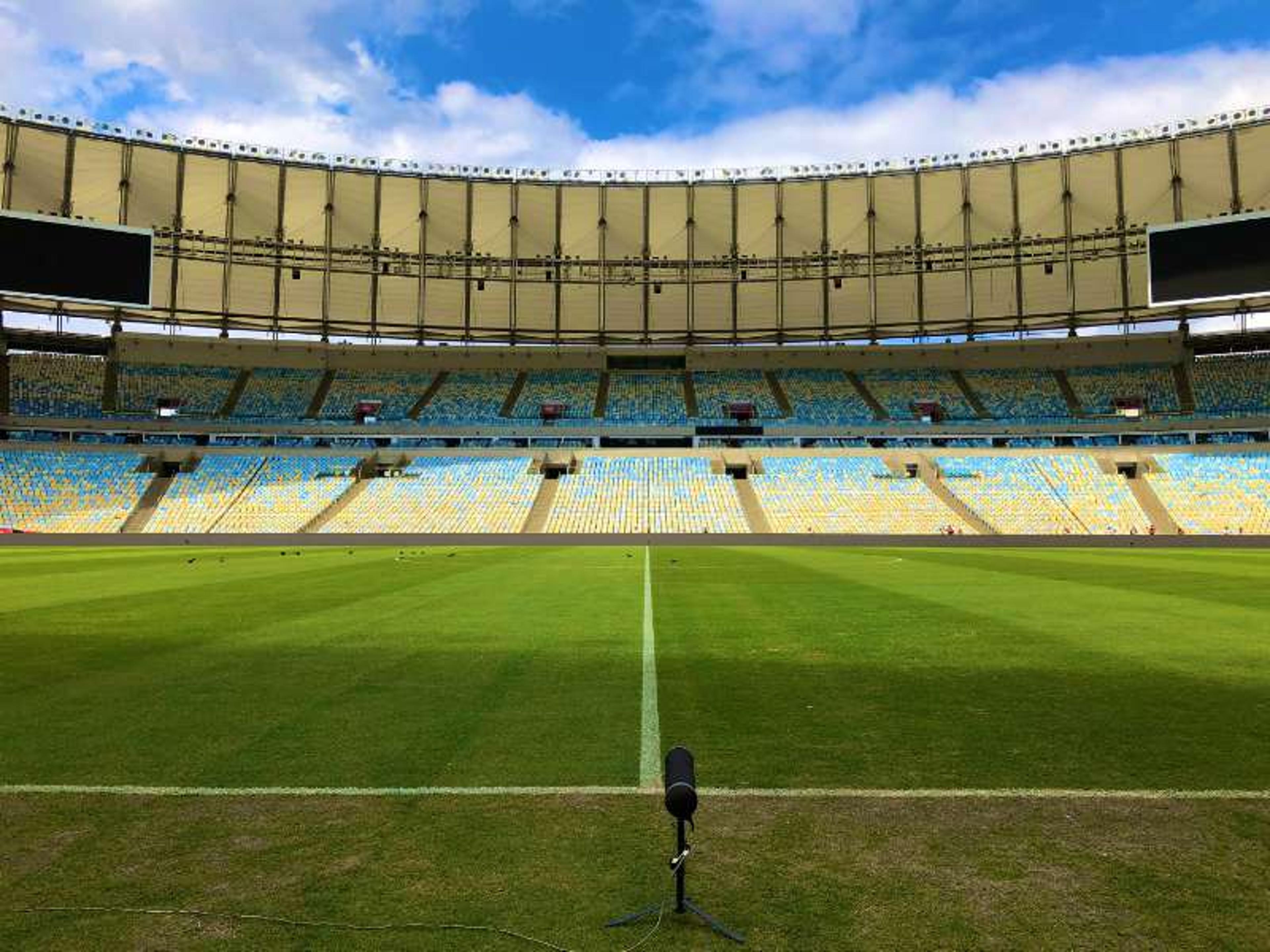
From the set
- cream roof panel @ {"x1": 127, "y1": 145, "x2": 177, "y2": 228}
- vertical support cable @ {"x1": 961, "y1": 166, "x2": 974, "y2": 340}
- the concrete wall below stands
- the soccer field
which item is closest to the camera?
the soccer field

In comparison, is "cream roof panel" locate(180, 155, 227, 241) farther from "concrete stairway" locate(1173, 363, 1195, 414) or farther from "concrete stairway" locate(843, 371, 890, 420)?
"concrete stairway" locate(1173, 363, 1195, 414)

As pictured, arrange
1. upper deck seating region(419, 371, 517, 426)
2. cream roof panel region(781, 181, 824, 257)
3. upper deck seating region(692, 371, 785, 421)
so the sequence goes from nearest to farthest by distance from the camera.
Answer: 1. upper deck seating region(419, 371, 517, 426)
2. upper deck seating region(692, 371, 785, 421)
3. cream roof panel region(781, 181, 824, 257)

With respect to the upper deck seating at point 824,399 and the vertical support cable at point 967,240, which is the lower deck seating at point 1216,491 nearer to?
the vertical support cable at point 967,240

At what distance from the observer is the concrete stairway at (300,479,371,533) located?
1810 inches

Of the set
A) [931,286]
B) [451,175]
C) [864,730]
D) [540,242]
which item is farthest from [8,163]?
[864,730]

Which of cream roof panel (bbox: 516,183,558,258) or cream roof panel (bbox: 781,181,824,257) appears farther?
cream roof panel (bbox: 516,183,558,258)

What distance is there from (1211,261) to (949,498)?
21176 mm

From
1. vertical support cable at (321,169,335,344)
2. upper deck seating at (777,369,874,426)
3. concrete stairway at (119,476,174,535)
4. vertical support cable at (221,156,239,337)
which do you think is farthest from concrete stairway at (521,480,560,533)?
vertical support cable at (221,156,239,337)

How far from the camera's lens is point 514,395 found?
6266 centimetres

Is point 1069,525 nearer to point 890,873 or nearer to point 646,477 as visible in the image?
point 646,477

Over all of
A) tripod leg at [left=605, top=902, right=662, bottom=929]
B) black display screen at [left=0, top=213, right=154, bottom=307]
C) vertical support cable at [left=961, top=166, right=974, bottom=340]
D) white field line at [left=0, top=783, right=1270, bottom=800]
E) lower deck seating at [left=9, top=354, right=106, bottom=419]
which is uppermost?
vertical support cable at [left=961, top=166, right=974, bottom=340]

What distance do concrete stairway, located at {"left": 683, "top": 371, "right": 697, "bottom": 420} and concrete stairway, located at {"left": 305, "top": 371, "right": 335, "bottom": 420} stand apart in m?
25.8

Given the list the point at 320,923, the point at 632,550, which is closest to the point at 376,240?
the point at 632,550

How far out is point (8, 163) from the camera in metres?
52.8
